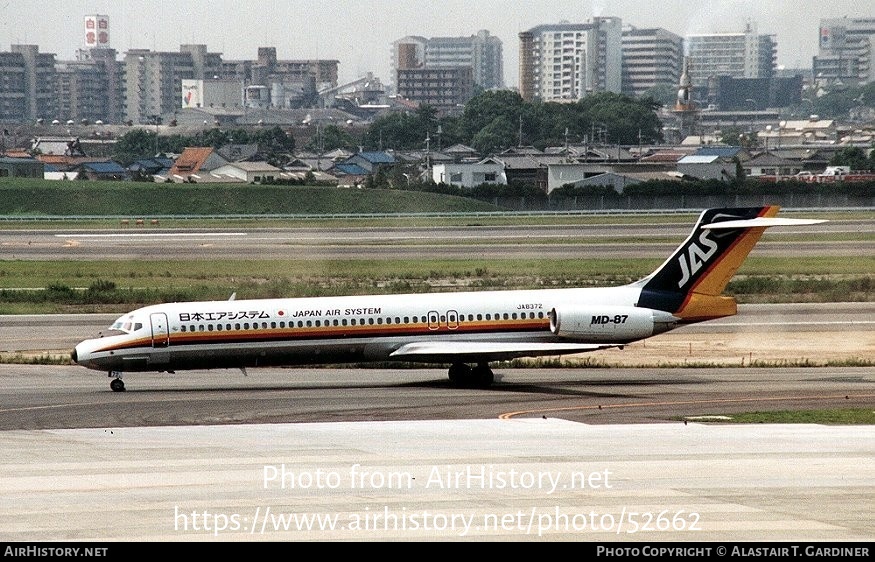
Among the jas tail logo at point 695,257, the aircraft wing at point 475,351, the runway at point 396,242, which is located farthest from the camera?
the runway at point 396,242

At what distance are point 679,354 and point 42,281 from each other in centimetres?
4519

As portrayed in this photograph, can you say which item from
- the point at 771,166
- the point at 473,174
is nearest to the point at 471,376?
the point at 771,166

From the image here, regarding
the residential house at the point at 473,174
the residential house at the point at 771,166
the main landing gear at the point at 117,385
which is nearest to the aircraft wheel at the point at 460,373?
the main landing gear at the point at 117,385

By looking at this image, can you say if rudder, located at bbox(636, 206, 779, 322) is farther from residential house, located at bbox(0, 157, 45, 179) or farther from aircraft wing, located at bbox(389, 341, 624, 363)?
residential house, located at bbox(0, 157, 45, 179)

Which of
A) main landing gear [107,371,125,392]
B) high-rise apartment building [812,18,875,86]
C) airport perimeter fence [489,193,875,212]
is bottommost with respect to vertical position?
main landing gear [107,371,125,392]

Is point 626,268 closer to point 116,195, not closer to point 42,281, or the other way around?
point 42,281

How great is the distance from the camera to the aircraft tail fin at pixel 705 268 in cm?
5025

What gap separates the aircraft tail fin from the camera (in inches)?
1978

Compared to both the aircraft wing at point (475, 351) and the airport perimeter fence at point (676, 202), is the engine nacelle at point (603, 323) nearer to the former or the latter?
the aircraft wing at point (475, 351)

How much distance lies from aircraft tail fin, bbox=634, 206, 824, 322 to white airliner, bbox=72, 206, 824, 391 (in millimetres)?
37

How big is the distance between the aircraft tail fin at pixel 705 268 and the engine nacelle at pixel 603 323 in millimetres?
840

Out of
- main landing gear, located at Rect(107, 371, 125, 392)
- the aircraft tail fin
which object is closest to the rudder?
the aircraft tail fin

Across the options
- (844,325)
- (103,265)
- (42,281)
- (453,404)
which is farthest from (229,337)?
(103,265)

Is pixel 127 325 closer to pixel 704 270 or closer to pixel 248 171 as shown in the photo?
pixel 704 270
